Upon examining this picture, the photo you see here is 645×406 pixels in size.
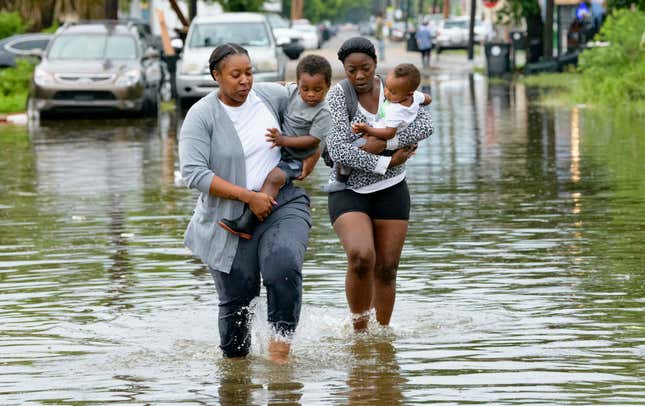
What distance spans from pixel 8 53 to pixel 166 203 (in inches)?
943

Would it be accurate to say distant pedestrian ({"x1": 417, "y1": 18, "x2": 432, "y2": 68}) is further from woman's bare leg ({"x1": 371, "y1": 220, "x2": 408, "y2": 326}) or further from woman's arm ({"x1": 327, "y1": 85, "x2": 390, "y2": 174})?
woman's arm ({"x1": 327, "y1": 85, "x2": 390, "y2": 174})

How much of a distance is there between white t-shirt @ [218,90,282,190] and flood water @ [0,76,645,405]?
771 millimetres

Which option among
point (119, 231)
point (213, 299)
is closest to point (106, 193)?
point (119, 231)

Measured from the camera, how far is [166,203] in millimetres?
15609

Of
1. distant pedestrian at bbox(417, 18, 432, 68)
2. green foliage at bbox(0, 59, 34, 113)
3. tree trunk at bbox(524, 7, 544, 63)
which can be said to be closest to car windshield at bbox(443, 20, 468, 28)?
distant pedestrian at bbox(417, 18, 432, 68)

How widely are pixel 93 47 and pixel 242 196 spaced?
22138mm

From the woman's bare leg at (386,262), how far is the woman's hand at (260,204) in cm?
114

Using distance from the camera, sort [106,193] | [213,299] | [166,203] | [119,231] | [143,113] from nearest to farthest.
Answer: [213,299] < [119,231] < [166,203] < [106,193] < [143,113]

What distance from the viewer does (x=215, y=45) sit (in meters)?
30.6

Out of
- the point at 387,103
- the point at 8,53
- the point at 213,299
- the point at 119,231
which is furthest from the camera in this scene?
the point at 8,53

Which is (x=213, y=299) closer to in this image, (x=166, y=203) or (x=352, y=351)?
(x=352, y=351)

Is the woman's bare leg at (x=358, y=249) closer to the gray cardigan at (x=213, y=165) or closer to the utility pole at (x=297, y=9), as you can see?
the gray cardigan at (x=213, y=165)

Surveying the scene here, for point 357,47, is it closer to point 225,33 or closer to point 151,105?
point 151,105

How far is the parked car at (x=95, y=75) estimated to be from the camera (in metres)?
28.0
